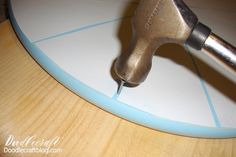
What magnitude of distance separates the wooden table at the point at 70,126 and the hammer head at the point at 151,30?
12cm

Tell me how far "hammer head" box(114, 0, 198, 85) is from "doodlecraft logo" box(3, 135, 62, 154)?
0.16 meters

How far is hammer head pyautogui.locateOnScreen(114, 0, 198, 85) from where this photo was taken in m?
0.30

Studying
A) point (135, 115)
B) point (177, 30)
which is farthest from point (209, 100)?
point (177, 30)

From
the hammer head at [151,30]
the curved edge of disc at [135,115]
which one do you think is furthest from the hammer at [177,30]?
the curved edge of disc at [135,115]

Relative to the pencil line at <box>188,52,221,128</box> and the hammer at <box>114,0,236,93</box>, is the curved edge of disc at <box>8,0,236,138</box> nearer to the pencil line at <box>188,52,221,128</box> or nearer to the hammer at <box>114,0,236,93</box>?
the pencil line at <box>188,52,221,128</box>

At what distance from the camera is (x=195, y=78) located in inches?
23.4

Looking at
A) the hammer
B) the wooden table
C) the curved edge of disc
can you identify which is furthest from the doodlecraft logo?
the hammer

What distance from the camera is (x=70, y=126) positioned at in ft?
1.40

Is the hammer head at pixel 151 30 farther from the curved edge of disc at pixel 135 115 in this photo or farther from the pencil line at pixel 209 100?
the pencil line at pixel 209 100

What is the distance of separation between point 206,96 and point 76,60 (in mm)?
312

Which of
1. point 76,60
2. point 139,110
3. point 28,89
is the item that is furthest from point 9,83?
point 139,110

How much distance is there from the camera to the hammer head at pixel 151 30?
0.30 meters

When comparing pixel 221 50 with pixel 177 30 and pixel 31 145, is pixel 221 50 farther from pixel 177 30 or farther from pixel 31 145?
pixel 31 145

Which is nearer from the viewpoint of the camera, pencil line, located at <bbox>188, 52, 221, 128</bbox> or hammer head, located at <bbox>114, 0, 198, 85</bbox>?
hammer head, located at <bbox>114, 0, 198, 85</bbox>
